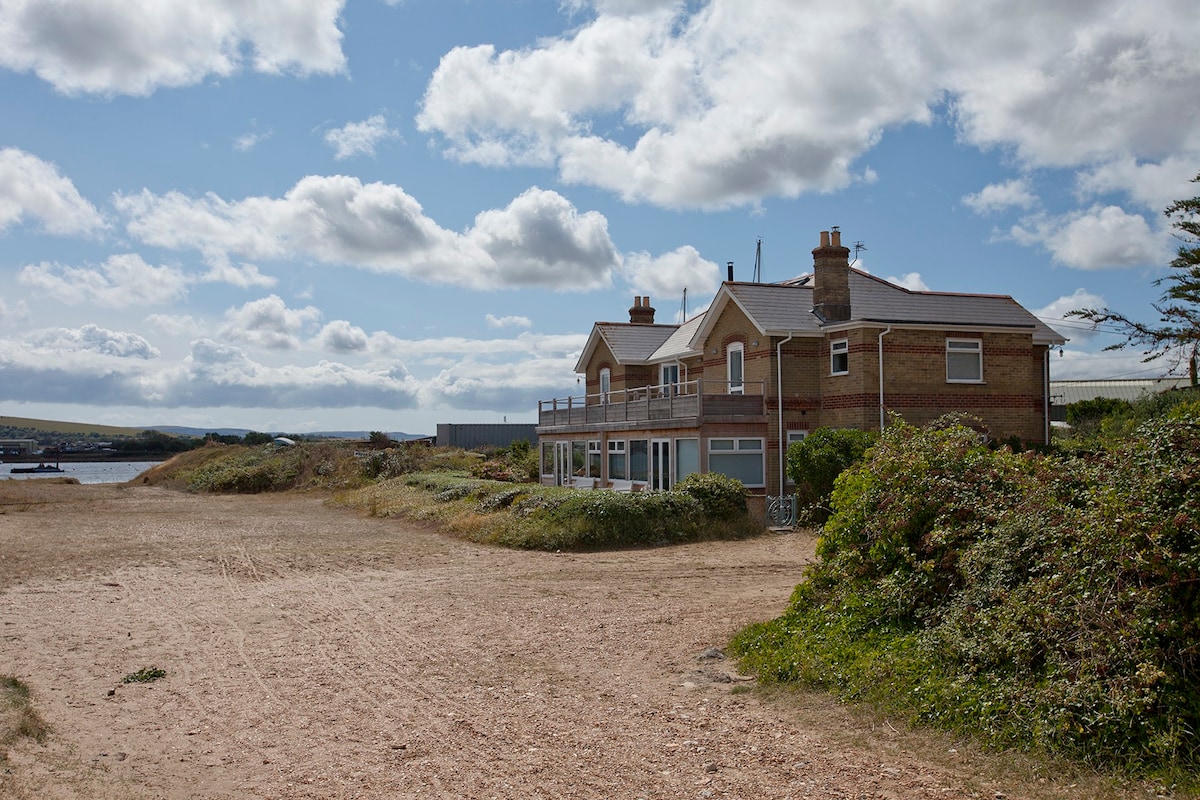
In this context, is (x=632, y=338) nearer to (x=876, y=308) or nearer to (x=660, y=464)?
(x=660, y=464)

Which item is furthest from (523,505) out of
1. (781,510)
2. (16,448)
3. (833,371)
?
(16,448)

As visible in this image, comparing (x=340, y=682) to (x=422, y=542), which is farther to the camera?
(x=422, y=542)

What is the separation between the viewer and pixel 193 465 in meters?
61.8

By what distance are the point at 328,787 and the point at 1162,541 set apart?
230 inches

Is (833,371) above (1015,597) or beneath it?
above

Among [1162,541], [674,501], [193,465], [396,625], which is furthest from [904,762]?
[193,465]

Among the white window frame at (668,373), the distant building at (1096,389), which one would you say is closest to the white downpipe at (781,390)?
the white window frame at (668,373)

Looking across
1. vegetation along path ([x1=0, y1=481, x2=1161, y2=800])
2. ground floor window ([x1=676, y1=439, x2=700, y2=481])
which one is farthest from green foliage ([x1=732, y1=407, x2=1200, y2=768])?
ground floor window ([x1=676, y1=439, x2=700, y2=481])

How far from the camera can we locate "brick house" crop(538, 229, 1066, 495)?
2627 cm

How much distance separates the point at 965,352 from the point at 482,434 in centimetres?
4169

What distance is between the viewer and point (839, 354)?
27109mm

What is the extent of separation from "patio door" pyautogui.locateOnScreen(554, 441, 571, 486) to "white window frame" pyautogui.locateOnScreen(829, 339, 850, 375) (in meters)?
11.9

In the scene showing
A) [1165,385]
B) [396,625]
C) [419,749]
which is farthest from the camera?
[1165,385]

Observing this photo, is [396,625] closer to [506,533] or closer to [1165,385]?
[506,533]
